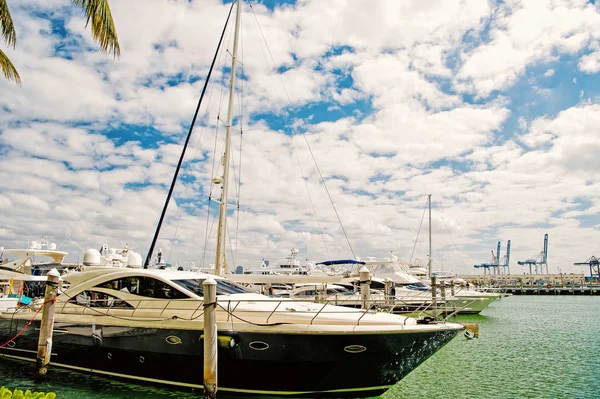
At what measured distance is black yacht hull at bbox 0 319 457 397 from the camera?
7.94 meters

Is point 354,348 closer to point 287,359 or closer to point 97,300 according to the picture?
point 287,359

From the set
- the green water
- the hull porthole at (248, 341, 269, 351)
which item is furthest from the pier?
the hull porthole at (248, 341, 269, 351)

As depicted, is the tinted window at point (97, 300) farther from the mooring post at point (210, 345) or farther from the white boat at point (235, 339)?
the mooring post at point (210, 345)

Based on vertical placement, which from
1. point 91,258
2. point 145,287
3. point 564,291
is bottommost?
point 564,291

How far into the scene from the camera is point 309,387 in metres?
8.12

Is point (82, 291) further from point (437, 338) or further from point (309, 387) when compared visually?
point (437, 338)

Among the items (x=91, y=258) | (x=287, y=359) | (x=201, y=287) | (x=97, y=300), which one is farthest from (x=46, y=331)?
(x=287, y=359)

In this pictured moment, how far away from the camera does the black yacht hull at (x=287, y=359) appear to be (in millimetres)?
7941

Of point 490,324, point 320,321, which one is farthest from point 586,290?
point 320,321

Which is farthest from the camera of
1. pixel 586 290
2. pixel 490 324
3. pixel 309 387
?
pixel 586 290

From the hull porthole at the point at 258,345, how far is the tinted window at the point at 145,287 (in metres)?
2.11

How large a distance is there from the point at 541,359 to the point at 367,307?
8335 mm

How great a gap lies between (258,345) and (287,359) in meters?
0.64

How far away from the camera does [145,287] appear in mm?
9891
